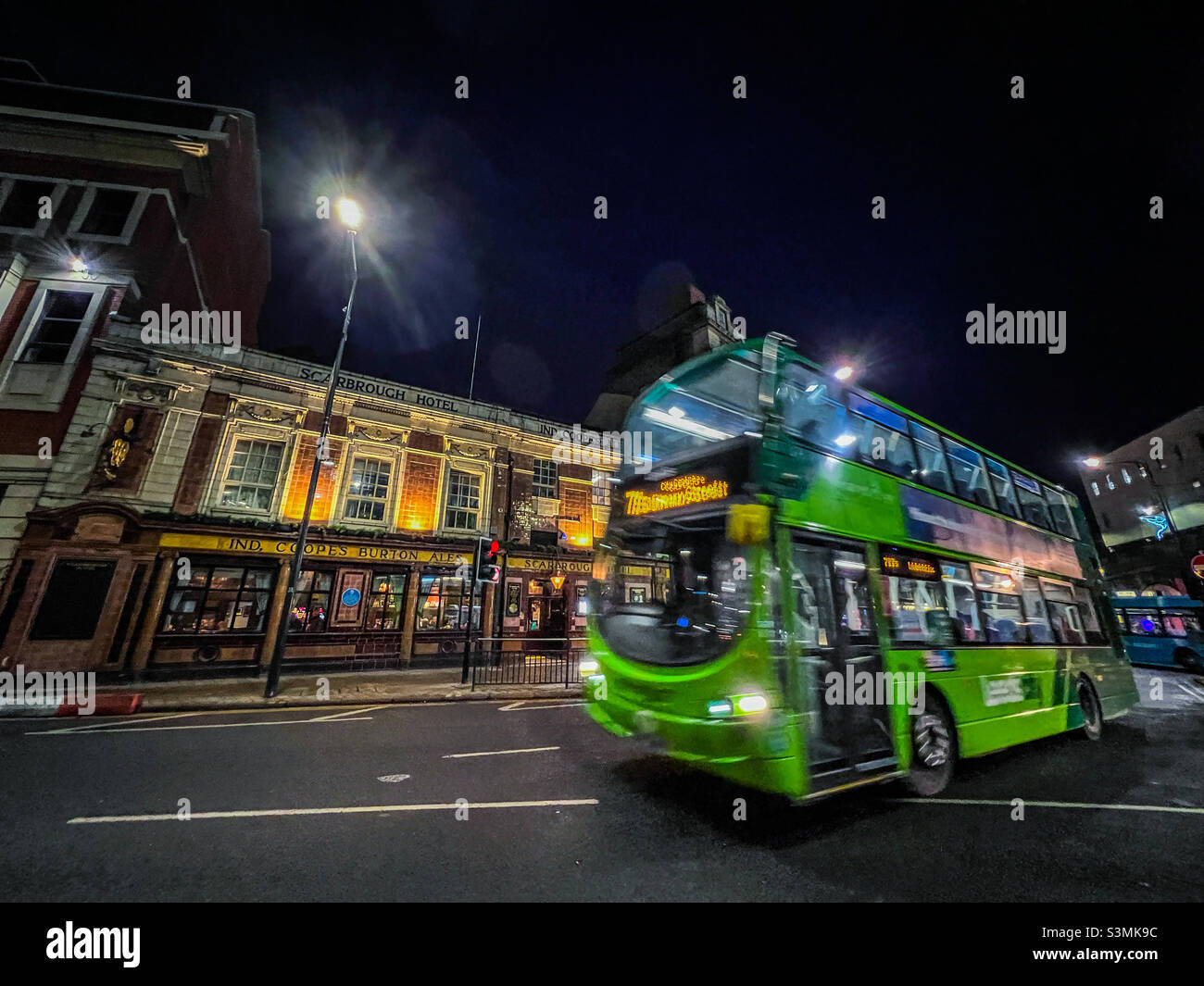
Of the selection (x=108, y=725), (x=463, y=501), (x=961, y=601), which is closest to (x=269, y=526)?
(x=463, y=501)

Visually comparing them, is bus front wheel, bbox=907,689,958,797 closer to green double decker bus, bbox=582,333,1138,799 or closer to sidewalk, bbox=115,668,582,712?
green double decker bus, bbox=582,333,1138,799

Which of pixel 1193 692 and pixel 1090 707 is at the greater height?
pixel 1090 707

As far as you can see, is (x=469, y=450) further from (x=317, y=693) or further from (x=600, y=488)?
(x=317, y=693)

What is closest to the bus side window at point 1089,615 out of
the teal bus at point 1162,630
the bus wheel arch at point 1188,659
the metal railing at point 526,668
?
the metal railing at point 526,668

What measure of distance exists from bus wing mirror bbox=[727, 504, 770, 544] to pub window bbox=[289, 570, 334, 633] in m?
16.3

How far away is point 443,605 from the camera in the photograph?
58.9 ft

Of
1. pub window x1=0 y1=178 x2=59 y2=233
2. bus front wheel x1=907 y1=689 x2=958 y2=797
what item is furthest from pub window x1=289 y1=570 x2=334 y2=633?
bus front wheel x1=907 y1=689 x2=958 y2=797

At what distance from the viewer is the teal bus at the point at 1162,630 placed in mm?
17953

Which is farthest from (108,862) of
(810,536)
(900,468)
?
(900,468)

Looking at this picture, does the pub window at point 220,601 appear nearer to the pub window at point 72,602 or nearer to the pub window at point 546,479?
the pub window at point 72,602

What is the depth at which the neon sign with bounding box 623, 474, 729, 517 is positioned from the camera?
15.9ft

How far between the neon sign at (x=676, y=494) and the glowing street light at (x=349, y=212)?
10.3 metres

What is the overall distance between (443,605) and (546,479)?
715 centimetres
